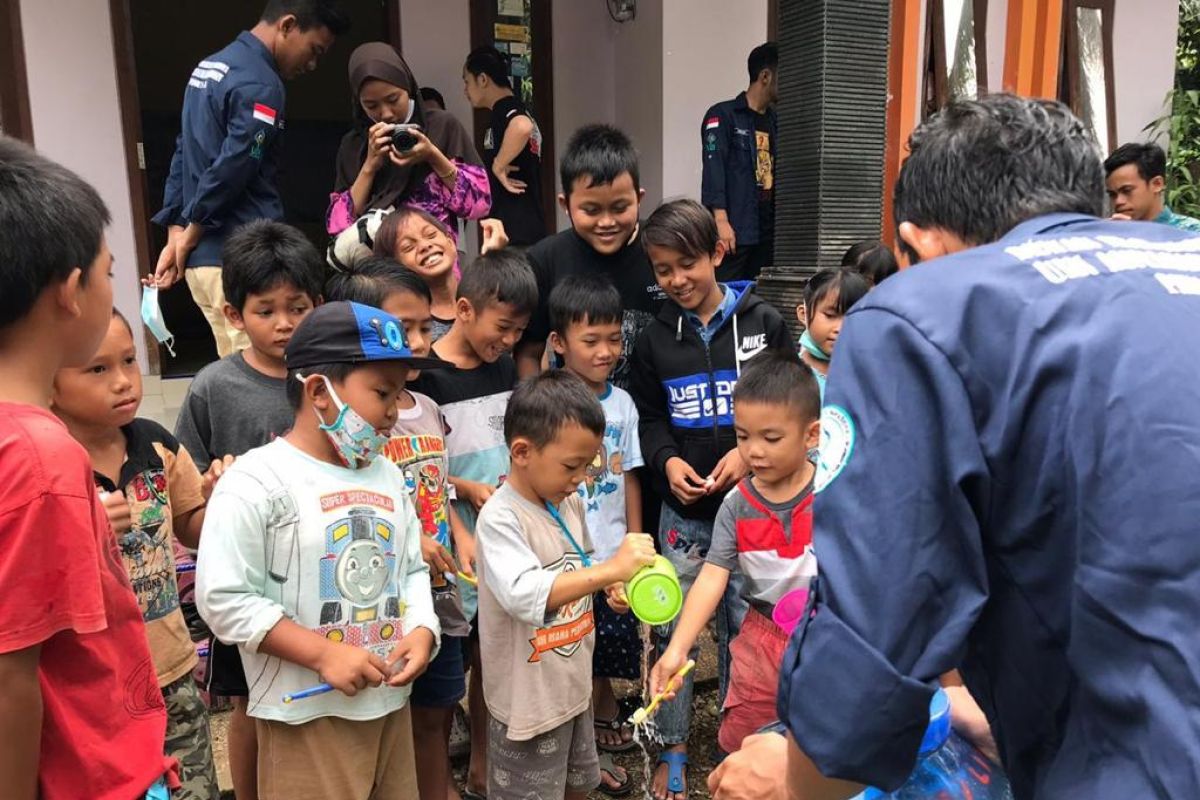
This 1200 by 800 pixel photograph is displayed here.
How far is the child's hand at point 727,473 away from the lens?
281 cm

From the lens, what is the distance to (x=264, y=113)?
341 centimetres

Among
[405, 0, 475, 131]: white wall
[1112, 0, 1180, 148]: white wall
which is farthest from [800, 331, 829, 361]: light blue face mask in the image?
[1112, 0, 1180, 148]: white wall

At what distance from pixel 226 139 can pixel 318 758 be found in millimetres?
2481

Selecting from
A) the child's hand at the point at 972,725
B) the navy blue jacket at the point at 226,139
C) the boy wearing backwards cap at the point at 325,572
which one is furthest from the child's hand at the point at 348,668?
the navy blue jacket at the point at 226,139

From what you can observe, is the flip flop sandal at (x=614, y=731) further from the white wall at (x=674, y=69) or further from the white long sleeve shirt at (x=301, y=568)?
the white wall at (x=674, y=69)

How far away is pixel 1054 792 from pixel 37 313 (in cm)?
152

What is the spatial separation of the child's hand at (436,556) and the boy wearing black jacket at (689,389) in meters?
0.79

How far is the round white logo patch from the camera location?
1077 millimetres

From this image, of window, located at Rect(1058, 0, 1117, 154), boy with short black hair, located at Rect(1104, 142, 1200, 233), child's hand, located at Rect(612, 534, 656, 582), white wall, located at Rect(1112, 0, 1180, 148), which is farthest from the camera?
white wall, located at Rect(1112, 0, 1180, 148)

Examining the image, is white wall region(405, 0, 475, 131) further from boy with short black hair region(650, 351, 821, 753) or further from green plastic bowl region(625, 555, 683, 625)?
green plastic bowl region(625, 555, 683, 625)

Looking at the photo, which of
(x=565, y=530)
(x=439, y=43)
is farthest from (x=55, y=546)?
(x=439, y=43)

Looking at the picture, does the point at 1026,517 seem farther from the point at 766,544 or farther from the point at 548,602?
the point at 766,544

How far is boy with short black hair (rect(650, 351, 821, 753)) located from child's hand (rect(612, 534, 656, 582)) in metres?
0.32

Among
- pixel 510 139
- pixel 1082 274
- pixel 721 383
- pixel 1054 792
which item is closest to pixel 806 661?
pixel 1054 792
